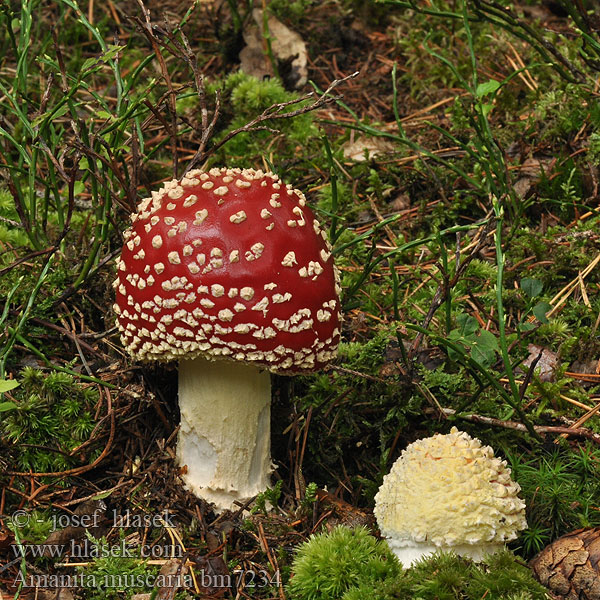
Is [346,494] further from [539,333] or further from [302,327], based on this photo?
[539,333]

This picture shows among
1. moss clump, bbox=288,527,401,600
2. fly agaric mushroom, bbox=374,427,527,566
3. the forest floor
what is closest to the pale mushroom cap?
fly agaric mushroom, bbox=374,427,527,566

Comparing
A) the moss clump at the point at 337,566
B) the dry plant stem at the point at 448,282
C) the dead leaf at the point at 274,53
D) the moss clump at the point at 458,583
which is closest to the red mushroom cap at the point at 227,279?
the dry plant stem at the point at 448,282

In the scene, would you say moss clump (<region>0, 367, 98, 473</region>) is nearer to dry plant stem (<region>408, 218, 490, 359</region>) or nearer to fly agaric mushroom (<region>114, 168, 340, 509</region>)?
fly agaric mushroom (<region>114, 168, 340, 509</region>)

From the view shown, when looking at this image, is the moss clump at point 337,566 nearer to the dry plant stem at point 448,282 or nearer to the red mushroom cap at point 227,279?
the red mushroom cap at point 227,279

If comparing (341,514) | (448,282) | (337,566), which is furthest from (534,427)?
(337,566)

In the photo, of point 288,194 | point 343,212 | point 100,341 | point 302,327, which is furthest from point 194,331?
point 343,212

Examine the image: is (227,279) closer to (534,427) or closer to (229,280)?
(229,280)

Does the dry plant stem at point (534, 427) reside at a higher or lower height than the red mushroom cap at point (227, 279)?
lower
